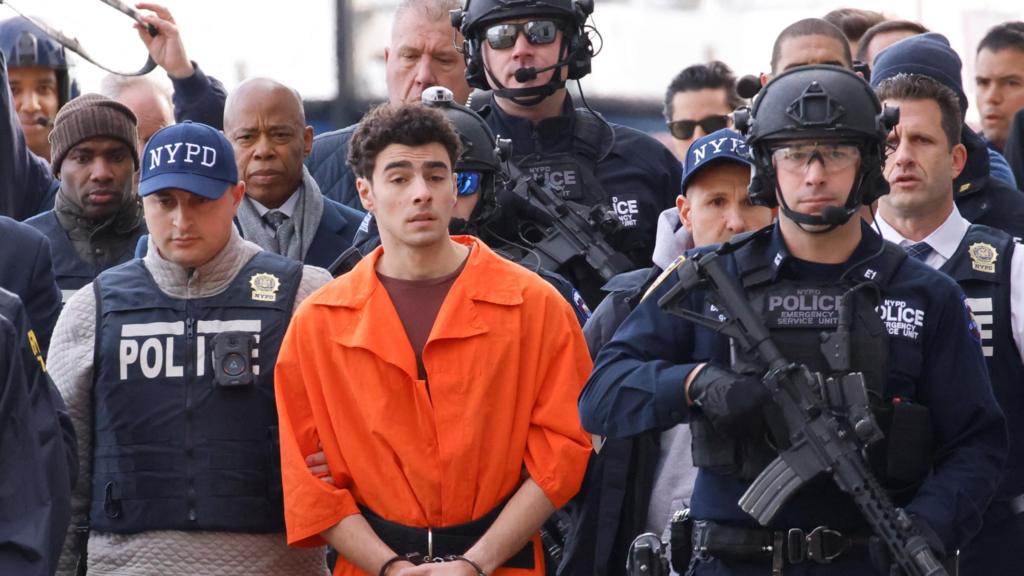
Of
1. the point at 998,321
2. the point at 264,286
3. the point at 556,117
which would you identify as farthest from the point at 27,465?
the point at 998,321

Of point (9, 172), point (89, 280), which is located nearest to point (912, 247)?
point (89, 280)

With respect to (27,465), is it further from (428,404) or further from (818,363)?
(818,363)

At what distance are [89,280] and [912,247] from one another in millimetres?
3115

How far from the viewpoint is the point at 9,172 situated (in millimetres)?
8734

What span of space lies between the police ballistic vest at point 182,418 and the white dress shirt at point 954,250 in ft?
7.09

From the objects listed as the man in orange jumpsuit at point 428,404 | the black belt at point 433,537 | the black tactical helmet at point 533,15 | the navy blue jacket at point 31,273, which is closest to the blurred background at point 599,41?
the black tactical helmet at point 533,15

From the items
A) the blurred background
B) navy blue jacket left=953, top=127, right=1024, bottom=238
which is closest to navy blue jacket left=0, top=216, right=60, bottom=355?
the blurred background

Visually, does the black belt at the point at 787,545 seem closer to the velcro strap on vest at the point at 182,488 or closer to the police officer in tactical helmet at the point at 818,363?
the police officer in tactical helmet at the point at 818,363

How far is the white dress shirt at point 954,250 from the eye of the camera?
282 inches

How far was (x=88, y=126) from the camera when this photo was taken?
8.36m

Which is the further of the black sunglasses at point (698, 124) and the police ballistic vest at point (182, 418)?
the black sunglasses at point (698, 124)

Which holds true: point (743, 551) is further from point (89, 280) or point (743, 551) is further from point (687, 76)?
point (687, 76)

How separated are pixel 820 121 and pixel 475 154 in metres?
1.72

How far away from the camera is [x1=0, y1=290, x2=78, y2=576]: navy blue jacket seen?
5691 millimetres
